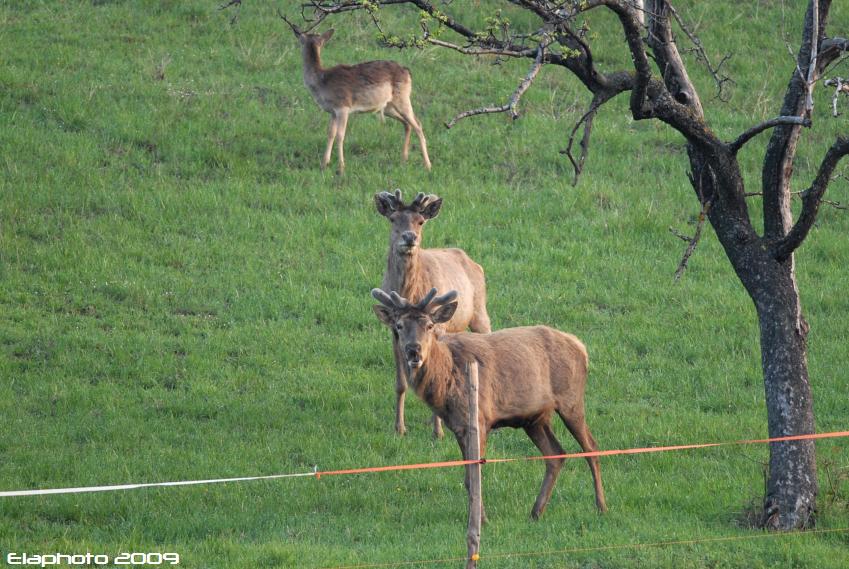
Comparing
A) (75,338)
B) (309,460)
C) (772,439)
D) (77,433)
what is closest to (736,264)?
(772,439)

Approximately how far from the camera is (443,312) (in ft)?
35.3

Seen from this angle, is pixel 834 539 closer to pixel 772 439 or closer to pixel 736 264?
pixel 772 439

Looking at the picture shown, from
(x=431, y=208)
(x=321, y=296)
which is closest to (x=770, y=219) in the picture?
(x=431, y=208)

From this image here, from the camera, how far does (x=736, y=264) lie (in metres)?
10.6

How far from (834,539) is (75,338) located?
30.2ft

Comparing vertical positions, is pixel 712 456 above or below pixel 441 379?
below

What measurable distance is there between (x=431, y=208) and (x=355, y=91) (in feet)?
23.2

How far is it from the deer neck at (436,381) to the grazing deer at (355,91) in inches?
392

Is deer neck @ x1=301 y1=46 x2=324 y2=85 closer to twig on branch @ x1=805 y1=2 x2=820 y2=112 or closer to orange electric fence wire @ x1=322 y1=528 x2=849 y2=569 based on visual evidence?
twig on branch @ x1=805 y1=2 x2=820 y2=112

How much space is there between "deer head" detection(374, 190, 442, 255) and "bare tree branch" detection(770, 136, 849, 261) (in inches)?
171

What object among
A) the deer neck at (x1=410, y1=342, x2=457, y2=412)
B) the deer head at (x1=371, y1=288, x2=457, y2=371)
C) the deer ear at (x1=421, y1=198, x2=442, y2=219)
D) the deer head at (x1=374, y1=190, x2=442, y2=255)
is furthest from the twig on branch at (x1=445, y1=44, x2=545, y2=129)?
the deer ear at (x1=421, y1=198, x2=442, y2=219)

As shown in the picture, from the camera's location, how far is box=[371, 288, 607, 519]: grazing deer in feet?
34.6

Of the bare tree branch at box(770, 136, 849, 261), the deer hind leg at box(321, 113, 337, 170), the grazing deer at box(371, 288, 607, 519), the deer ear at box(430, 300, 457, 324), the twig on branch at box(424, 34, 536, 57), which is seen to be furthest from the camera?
the deer hind leg at box(321, 113, 337, 170)

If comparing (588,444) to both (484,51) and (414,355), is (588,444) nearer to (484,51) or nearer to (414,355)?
(414,355)
